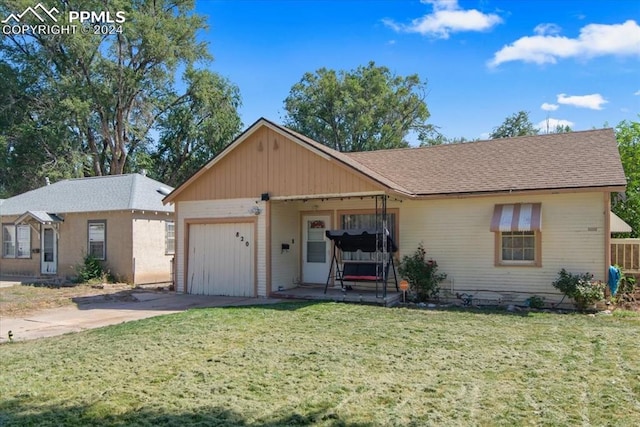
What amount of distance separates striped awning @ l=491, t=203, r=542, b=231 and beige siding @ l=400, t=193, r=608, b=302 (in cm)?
21

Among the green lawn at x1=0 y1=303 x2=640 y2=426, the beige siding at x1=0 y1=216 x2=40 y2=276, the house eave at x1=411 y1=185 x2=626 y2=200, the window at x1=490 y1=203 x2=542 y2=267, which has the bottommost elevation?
the green lawn at x1=0 y1=303 x2=640 y2=426

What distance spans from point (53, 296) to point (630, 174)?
19666mm

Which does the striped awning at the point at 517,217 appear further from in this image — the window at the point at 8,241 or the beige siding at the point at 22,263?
the window at the point at 8,241

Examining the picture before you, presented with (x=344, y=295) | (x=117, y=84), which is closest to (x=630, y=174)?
(x=344, y=295)

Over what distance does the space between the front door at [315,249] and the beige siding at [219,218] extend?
1.74 meters

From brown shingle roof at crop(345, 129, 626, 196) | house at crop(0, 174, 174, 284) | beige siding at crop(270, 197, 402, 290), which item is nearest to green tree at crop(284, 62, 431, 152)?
house at crop(0, 174, 174, 284)

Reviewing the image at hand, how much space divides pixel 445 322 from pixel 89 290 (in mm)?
11516

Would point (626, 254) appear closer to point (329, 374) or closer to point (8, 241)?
point (329, 374)

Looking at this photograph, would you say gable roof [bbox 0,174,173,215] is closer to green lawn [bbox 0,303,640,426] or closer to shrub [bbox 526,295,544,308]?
green lawn [bbox 0,303,640,426]

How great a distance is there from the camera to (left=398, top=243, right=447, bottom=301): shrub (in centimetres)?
1186

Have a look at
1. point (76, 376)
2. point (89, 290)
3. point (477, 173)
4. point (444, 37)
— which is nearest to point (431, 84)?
point (444, 37)

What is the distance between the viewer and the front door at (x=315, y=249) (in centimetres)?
1396

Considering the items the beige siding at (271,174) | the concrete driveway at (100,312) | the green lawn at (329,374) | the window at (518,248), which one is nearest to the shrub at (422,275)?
the window at (518,248)

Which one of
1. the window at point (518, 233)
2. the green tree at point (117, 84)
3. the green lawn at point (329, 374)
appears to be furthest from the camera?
the green tree at point (117, 84)
